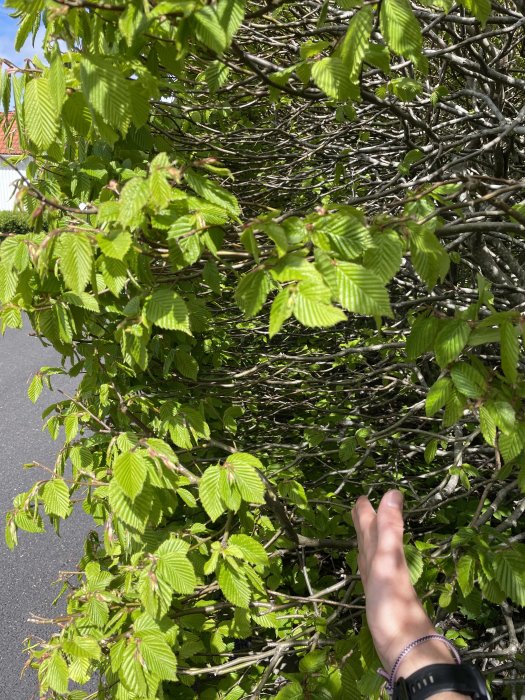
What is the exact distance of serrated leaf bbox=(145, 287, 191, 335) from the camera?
4.75 ft

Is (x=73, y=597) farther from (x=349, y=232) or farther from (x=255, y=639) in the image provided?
(x=349, y=232)

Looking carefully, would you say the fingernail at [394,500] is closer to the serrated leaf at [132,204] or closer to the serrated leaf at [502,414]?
the serrated leaf at [502,414]

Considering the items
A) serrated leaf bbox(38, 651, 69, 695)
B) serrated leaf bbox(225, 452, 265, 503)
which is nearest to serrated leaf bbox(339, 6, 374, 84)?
serrated leaf bbox(225, 452, 265, 503)

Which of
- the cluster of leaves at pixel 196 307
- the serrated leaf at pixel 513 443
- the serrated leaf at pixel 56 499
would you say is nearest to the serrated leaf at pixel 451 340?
the cluster of leaves at pixel 196 307

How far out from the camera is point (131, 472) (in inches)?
59.7

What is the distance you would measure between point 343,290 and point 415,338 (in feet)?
1.31

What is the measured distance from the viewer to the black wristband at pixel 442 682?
3.30ft

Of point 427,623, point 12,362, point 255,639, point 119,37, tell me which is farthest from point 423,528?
point 12,362

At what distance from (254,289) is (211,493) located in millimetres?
648

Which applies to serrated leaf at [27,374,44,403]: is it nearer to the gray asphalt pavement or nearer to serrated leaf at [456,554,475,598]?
the gray asphalt pavement

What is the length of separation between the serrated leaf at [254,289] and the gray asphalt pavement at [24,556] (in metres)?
1.27

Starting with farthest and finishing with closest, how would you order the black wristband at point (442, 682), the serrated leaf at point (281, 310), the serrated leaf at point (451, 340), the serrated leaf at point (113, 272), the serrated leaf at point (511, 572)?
the serrated leaf at point (511, 572) → the serrated leaf at point (113, 272) → the serrated leaf at point (451, 340) → the serrated leaf at point (281, 310) → the black wristband at point (442, 682)

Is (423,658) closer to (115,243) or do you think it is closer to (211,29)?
(115,243)

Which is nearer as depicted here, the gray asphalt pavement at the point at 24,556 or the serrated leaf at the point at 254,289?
the serrated leaf at the point at 254,289
